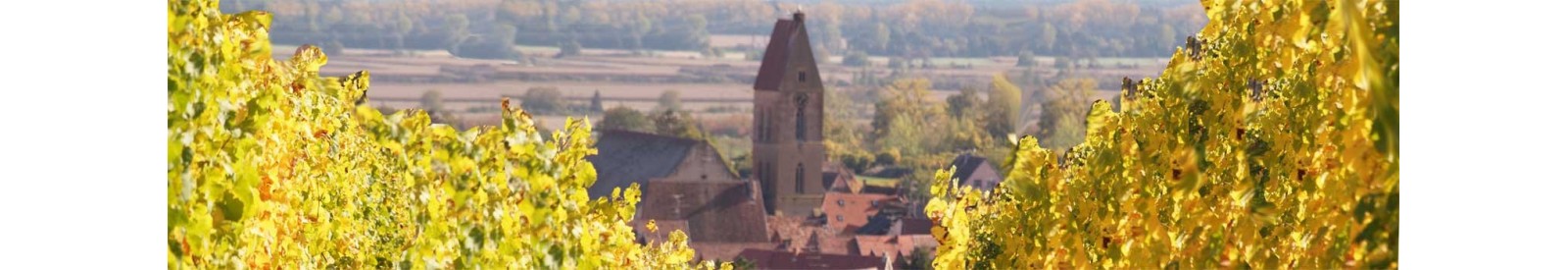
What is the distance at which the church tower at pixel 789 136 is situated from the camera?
226 ft

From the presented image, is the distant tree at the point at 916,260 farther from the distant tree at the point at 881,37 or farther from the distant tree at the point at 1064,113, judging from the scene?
the distant tree at the point at 881,37

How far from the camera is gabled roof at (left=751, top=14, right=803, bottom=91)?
65.3 m

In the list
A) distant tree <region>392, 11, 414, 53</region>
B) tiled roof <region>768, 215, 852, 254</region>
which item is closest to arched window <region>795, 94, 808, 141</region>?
tiled roof <region>768, 215, 852, 254</region>

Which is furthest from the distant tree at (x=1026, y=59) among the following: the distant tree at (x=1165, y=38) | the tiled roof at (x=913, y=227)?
the tiled roof at (x=913, y=227)

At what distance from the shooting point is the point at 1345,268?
14.7ft

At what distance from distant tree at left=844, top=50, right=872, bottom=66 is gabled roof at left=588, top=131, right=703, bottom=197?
9.13m

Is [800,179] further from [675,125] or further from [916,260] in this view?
[916,260]

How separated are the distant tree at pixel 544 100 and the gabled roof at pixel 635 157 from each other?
2082 mm

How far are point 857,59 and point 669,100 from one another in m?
7.18

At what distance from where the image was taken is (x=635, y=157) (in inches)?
2486

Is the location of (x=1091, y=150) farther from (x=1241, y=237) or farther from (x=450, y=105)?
(x=450, y=105)

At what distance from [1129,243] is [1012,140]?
79 centimetres

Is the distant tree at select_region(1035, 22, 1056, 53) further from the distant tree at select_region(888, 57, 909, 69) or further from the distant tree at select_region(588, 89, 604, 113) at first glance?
the distant tree at select_region(588, 89, 604, 113)

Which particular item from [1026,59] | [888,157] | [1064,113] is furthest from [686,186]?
[1026,59]
